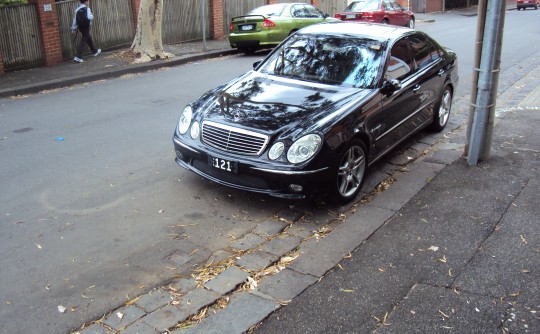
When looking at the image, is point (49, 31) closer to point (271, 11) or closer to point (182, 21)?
point (182, 21)

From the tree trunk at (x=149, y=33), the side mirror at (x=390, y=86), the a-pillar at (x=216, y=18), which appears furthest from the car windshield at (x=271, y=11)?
the side mirror at (x=390, y=86)

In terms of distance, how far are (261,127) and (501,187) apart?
2705mm

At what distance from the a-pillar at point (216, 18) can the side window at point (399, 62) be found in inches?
562

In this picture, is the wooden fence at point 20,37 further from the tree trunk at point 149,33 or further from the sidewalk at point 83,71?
the tree trunk at point 149,33

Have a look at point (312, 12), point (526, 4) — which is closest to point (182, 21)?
point (312, 12)

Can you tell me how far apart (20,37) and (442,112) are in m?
10.7

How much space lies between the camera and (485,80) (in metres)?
6.20

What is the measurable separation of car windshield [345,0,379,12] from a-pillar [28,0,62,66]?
12.5 metres

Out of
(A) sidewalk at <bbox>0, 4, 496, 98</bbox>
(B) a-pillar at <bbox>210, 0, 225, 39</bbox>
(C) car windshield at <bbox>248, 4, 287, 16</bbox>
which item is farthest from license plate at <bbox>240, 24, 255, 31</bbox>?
(B) a-pillar at <bbox>210, 0, 225, 39</bbox>

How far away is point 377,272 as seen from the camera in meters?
4.18

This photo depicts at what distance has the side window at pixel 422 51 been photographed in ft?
23.2

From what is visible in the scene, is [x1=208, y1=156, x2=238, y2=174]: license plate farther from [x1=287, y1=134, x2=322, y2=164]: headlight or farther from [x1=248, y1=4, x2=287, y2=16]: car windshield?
[x1=248, y1=4, x2=287, y2=16]: car windshield

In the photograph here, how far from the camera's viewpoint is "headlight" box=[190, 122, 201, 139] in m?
5.59

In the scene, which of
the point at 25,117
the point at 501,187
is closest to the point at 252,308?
the point at 501,187
